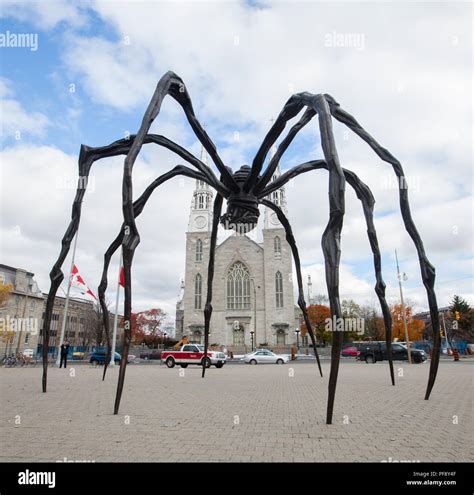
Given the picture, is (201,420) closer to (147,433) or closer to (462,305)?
(147,433)

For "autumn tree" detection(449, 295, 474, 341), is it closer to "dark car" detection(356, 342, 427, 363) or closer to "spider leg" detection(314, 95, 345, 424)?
"dark car" detection(356, 342, 427, 363)

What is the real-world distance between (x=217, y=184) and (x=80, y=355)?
37031 millimetres

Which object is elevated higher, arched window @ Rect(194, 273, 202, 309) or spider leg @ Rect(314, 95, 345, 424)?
arched window @ Rect(194, 273, 202, 309)

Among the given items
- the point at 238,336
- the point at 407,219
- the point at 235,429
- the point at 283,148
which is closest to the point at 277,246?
the point at 238,336

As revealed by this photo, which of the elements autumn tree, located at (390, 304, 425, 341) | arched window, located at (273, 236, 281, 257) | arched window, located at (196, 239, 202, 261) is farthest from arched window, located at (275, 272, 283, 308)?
autumn tree, located at (390, 304, 425, 341)

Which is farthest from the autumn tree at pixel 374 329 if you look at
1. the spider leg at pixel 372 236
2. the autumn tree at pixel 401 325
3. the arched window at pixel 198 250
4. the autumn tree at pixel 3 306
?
the spider leg at pixel 372 236

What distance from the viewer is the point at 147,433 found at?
432 cm

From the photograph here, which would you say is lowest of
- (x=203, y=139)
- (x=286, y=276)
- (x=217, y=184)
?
(x=217, y=184)

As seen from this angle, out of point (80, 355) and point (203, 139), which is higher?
point (203, 139)

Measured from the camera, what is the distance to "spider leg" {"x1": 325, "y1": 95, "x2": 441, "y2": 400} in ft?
18.2

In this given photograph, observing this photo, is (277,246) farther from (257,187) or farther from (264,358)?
(257,187)
